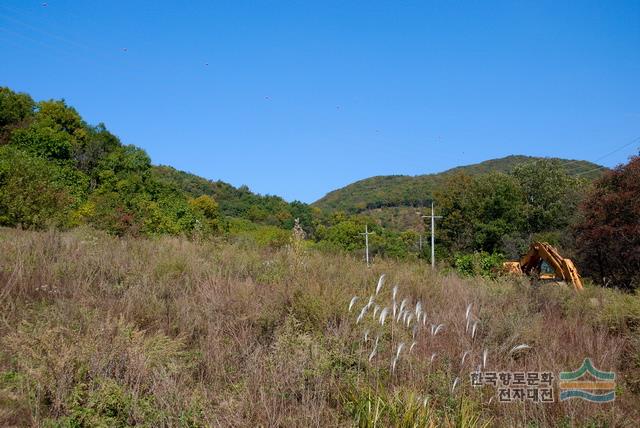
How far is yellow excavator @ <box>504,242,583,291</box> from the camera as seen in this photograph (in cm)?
1476

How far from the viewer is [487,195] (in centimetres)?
5188

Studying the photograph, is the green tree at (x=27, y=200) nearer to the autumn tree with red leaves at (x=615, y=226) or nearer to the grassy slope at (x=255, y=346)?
the grassy slope at (x=255, y=346)

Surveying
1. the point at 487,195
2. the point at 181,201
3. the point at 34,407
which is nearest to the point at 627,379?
the point at 34,407

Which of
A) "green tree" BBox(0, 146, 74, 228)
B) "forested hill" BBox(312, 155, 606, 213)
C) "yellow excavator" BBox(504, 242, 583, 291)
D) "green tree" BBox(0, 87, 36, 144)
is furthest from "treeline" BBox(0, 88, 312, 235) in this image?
"forested hill" BBox(312, 155, 606, 213)

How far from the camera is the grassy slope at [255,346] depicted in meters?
3.43

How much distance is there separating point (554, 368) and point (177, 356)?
339 cm

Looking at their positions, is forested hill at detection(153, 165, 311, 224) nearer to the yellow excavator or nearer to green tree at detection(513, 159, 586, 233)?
green tree at detection(513, 159, 586, 233)

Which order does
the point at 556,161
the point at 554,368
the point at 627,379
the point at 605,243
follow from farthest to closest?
the point at 556,161
the point at 605,243
the point at 627,379
the point at 554,368

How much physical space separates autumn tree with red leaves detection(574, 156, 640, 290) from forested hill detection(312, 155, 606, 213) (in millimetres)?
68414

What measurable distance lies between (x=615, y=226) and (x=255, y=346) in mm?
22808

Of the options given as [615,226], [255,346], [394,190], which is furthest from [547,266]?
[394,190]

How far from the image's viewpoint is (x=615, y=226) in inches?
892

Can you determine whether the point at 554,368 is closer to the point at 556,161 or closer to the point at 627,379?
the point at 627,379
